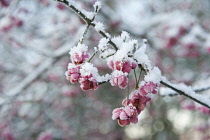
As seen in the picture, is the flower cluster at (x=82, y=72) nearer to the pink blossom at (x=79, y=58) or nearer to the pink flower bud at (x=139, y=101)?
the pink blossom at (x=79, y=58)

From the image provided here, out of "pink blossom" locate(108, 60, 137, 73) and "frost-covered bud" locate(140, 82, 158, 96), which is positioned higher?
"pink blossom" locate(108, 60, 137, 73)

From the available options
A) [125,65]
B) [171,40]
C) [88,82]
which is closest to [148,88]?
[125,65]

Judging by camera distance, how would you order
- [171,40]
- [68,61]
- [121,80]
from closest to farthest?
[121,80], [171,40], [68,61]

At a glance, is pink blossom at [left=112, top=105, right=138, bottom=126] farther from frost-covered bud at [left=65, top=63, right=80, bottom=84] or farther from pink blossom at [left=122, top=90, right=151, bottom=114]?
frost-covered bud at [left=65, top=63, right=80, bottom=84]

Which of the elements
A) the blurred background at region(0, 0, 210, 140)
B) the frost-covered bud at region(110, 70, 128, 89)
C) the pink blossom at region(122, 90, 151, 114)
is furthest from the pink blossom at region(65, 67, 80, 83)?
the blurred background at region(0, 0, 210, 140)

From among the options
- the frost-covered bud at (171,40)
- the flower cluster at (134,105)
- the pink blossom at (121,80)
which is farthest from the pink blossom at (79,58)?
the frost-covered bud at (171,40)

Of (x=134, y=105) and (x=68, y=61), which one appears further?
(x=68, y=61)

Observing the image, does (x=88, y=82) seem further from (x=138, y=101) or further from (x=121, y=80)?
(x=138, y=101)

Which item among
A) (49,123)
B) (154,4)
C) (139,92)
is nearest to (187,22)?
(154,4)

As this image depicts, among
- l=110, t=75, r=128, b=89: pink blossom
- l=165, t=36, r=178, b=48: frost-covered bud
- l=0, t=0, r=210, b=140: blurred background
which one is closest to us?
l=110, t=75, r=128, b=89: pink blossom
